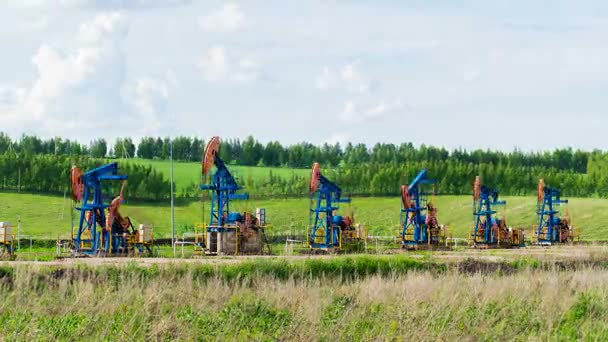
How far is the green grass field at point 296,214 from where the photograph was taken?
76.6 metres

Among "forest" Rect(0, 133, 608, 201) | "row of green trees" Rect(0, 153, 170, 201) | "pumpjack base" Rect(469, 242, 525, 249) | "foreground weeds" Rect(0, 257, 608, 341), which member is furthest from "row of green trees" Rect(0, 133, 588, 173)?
"foreground weeds" Rect(0, 257, 608, 341)

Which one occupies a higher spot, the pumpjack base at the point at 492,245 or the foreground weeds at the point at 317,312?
the foreground weeds at the point at 317,312

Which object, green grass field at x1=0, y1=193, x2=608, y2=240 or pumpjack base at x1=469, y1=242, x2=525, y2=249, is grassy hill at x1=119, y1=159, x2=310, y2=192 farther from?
pumpjack base at x1=469, y1=242, x2=525, y2=249

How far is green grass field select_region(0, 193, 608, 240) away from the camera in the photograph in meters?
76.6

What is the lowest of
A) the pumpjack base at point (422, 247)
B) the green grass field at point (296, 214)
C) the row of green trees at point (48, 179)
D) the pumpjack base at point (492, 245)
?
the pumpjack base at point (492, 245)

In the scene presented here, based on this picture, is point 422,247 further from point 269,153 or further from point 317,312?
point 269,153

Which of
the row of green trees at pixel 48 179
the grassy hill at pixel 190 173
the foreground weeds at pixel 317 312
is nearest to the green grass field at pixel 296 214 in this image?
the row of green trees at pixel 48 179

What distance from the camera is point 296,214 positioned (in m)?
96.6

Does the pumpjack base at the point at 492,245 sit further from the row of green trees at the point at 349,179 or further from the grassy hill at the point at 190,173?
the grassy hill at the point at 190,173

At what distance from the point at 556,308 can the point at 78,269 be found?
13.5 metres

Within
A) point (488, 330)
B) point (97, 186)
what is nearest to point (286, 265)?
point (488, 330)

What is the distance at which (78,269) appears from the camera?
25.3m

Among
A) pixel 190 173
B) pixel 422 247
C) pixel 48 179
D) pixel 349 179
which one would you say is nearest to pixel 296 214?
pixel 349 179

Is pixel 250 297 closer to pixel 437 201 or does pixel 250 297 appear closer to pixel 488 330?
pixel 488 330
